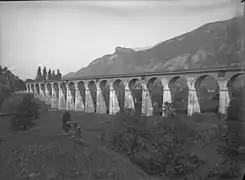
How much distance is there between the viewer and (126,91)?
2.38m

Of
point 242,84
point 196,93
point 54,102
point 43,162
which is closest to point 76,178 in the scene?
point 43,162

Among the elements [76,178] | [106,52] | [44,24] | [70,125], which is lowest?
[76,178]

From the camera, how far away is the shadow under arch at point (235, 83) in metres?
2.11

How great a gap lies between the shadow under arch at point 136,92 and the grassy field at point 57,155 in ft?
0.92

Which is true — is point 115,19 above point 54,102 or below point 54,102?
above

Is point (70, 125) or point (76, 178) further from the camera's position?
point (70, 125)

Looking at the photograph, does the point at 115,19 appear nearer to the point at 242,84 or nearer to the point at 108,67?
the point at 108,67

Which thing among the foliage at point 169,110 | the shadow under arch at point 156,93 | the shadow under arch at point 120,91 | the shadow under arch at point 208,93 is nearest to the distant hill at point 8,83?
the shadow under arch at point 120,91

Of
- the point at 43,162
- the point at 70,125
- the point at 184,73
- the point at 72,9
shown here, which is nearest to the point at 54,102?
the point at 70,125

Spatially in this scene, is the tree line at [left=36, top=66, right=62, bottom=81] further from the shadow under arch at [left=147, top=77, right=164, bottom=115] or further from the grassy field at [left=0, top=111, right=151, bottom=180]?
the shadow under arch at [left=147, top=77, right=164, bottom=115]

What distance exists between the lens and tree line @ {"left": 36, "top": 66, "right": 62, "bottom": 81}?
234 cm

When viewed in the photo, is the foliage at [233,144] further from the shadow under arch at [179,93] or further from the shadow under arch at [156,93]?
the shadow under arch at [156,93]

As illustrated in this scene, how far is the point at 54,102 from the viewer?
2361mm

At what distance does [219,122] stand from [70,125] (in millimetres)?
1390
